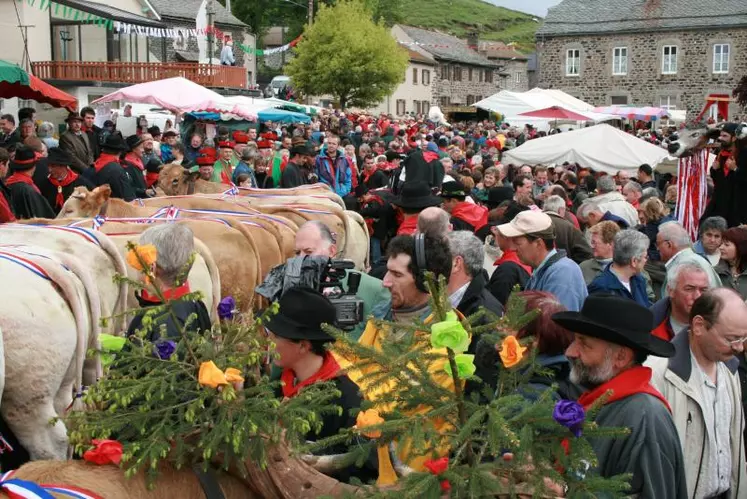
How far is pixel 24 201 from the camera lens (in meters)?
9.37

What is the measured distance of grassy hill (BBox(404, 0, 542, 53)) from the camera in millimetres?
131750

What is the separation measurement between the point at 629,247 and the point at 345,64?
152ft

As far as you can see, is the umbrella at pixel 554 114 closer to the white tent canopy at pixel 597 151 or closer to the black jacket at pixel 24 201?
the white tent canopy at pixel 597 151

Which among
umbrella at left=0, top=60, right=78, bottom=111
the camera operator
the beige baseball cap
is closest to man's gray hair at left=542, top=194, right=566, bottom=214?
the beige baseball cap

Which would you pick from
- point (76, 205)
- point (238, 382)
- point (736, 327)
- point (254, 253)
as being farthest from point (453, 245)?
point (76, 205)

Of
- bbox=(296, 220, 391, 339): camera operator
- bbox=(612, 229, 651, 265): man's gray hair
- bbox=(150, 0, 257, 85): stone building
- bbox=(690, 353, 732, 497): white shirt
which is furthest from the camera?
bbox=(150, 0, 257, 85): stone building

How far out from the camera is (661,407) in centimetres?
359

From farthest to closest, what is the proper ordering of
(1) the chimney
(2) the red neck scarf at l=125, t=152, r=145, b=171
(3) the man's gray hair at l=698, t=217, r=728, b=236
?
(1) the chimney → (2) the red neck scarf at l=125, t=152, r=145, b=171 → (3) the man's gray hair at l=698, t=217, r=728, b=236

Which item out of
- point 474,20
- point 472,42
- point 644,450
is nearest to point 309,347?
point 644,450

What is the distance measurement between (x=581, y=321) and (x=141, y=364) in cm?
171

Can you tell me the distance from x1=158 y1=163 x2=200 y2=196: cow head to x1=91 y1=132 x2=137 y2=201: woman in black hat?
394 millimetres

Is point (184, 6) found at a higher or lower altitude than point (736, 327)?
higher

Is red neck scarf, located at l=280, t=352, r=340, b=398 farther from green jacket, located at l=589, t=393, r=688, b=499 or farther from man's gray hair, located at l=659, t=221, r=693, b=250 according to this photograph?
man's gray hair, located at l=659, t=221, r=693, b=250

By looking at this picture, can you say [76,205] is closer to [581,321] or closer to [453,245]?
[453,245]
